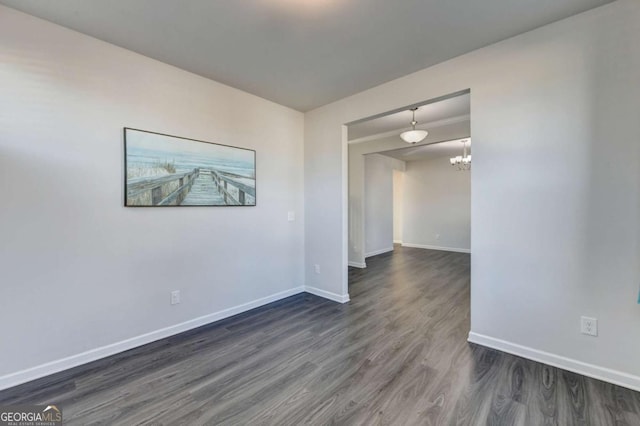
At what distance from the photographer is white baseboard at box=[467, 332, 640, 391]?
1820 mm

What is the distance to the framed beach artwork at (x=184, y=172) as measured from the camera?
2.37m

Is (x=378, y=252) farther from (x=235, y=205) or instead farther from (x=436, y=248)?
(x=235, y=205)

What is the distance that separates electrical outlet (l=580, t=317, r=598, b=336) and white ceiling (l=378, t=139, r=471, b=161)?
4280mm

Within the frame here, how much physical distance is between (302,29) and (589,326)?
305 centimetres

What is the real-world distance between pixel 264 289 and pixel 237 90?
243 centimetres

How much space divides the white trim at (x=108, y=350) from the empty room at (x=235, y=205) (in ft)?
0.04

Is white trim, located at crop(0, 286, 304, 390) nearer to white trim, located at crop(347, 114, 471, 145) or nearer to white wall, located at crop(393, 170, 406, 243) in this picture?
white trim, located at crop(347, 114, 471, 145)

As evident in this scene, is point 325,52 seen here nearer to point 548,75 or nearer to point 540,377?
point 548,75

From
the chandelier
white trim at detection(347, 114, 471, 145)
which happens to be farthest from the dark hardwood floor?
the chandelier

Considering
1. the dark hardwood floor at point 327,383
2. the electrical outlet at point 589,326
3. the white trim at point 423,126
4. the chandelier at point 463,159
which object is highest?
the white trim at point 423,126

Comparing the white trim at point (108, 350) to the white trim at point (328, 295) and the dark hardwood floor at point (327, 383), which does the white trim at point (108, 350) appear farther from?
the white trim at point (328, 295)

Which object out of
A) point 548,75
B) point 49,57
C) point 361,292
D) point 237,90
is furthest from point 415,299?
point 49,57

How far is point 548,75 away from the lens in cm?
206

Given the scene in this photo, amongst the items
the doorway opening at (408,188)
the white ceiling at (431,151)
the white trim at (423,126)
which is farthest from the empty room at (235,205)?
the white ceiling at (431,151)
